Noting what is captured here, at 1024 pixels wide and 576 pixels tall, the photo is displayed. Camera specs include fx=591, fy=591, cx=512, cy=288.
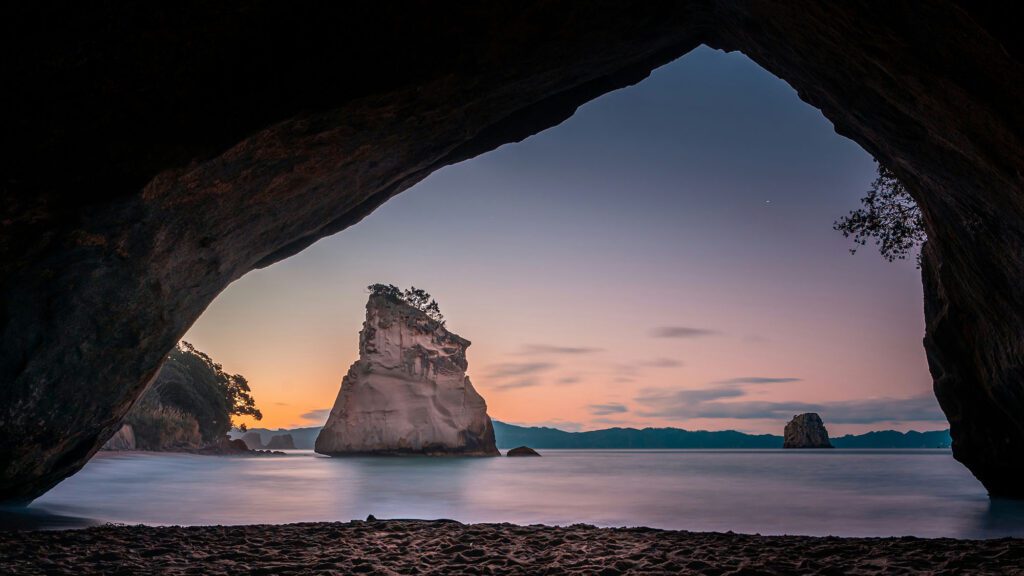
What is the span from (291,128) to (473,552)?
5.13 m

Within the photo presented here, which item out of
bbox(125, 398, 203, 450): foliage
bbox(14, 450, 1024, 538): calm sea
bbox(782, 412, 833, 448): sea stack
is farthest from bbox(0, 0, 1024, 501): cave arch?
bbox(782, 412, 833, 448): sea stack

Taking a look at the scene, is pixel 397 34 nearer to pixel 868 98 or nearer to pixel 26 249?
pixel 26 249

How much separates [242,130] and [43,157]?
1.88m

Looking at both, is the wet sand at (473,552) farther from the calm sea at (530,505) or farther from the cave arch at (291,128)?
the calm sea at (530,505)

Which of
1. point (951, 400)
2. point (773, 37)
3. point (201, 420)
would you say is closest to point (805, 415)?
point (201, 420)

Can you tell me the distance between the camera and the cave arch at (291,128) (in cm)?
524

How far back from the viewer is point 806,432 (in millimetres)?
116688

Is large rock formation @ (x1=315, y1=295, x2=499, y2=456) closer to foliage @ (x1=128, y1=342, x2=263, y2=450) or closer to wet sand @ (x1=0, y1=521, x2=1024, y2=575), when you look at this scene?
foliage @ (x1=128, y1=342, x2=263, y2=450)

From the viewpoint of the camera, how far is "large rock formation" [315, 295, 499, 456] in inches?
1961

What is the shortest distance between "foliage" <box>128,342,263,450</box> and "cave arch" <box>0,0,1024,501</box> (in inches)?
1446

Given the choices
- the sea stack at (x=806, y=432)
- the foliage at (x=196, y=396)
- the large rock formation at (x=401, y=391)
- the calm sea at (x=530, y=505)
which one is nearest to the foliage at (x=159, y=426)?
the foliage at (x=196, y=396)

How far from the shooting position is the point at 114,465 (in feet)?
82.7

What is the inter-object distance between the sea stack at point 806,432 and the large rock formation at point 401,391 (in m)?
90.9

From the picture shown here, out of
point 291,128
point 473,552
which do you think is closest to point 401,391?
point 291,128
